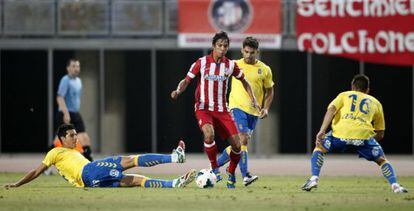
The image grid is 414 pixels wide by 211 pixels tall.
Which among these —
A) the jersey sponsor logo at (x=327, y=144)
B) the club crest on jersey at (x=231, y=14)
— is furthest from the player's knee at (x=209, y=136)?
the club crest on jersey at (x=231, y=14)

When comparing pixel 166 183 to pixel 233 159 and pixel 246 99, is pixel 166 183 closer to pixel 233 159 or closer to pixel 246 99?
pixel 233 159

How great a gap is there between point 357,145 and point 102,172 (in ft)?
10.0

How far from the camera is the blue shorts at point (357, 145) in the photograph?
1530 centimetres

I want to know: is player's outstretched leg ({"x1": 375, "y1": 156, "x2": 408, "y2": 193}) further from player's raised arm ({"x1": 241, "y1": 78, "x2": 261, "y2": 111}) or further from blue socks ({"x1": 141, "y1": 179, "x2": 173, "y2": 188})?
blue socks ({"x1": 141, "y1": 179, "x2": 173, "y2": 188})

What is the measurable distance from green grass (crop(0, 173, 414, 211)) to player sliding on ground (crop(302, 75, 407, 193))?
1.19 ft

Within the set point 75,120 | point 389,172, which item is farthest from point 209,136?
point 75,120

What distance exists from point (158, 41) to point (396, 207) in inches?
643

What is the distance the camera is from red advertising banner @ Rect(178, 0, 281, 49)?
28.5 meters

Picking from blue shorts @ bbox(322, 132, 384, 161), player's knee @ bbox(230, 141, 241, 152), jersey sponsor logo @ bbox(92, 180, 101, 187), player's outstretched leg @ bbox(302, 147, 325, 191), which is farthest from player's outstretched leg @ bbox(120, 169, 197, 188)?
blue shorts @ bbox(322, 132, 384, 161)

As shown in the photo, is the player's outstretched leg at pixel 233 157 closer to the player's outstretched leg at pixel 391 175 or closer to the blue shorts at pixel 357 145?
the blue shorts at pixel 357 145

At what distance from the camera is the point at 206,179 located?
15.8 meters

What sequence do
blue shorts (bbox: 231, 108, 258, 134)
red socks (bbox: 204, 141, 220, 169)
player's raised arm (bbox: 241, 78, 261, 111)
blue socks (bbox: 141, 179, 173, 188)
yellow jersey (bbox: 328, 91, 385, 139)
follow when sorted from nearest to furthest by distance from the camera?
yellow jersey (bbox: 328, 91, 385, 139) → blue socks (bbox: 141, 179, 173, 188) → red socks (bbox: 204, 141, 220, 169) → player's raised arm (bbox: 241, 78, 261, 111) → blue shorts (bbox: 231, 108, 258, 134)

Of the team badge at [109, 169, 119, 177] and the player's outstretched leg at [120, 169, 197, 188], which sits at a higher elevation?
the team badge at [109, 169, 119, 177]

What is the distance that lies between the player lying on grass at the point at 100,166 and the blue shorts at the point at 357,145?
1644 mm
